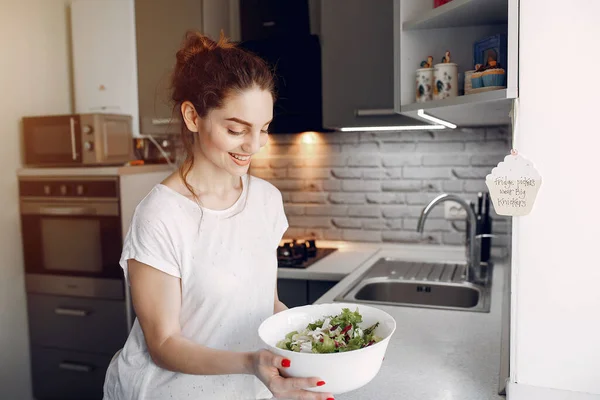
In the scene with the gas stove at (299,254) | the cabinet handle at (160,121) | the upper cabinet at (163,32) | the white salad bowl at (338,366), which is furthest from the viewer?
the cabinet handle at (160,121)

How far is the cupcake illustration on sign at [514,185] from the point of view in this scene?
1101 millimetres

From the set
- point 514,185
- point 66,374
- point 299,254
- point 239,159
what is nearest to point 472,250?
point 299,254

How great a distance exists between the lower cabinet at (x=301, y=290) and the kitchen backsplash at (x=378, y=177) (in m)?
0.57

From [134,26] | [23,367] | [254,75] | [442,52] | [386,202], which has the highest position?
[134,26]

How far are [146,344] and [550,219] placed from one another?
87cm

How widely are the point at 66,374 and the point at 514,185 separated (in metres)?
2.72

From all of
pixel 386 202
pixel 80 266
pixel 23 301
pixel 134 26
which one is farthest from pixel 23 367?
pixel 386 202

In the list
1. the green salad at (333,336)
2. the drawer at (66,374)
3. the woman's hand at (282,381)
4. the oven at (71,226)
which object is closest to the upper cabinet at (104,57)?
the oven at (71,226)

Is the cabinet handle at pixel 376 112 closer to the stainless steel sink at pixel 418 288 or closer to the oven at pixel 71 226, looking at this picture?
the stainless steel sink at pixel 418 288

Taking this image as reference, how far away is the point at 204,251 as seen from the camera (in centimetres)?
127

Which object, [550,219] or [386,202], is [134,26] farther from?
[550,219]

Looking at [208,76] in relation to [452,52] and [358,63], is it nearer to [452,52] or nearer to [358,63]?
[452,52]

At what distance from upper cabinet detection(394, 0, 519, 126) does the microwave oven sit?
1.84 meters

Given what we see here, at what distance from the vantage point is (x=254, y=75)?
123cm
